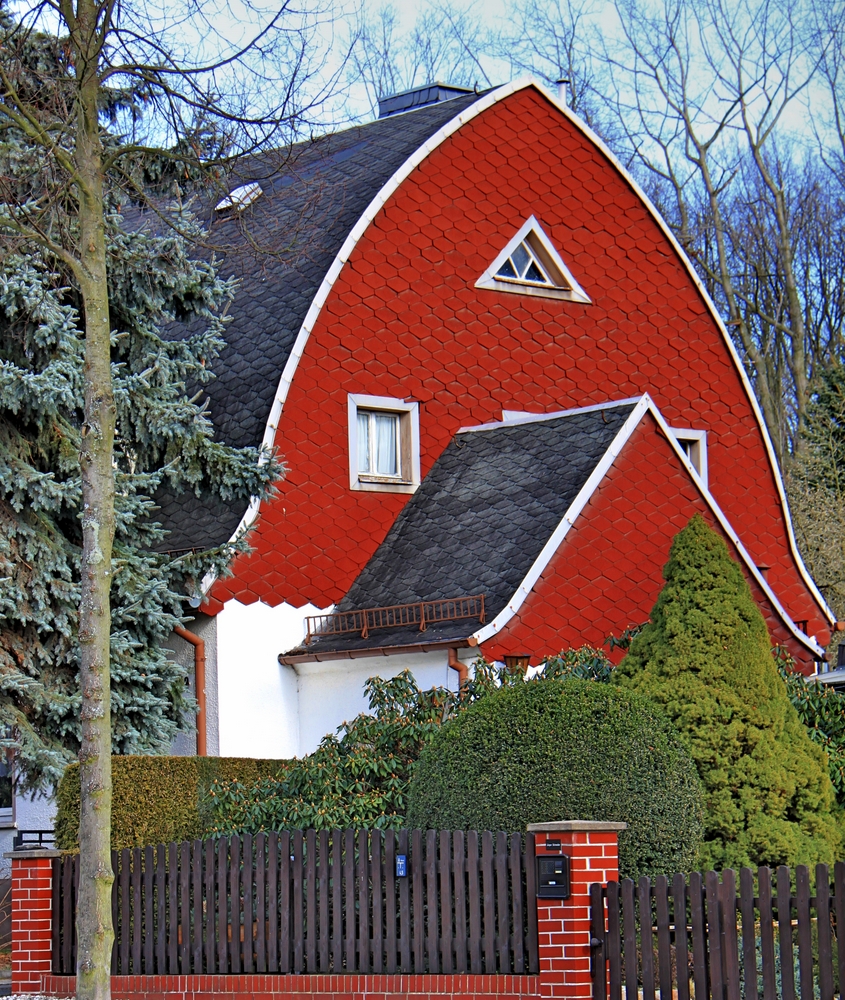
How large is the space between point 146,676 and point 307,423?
13.0 feet

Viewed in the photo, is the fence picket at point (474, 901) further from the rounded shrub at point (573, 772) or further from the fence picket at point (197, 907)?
the fence picket at point (197, 907)

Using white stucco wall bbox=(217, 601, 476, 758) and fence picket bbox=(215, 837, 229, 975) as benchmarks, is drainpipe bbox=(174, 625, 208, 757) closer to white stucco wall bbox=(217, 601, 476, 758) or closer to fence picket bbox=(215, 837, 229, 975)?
white stucco wall bbox=(217, 601, 476, 758)

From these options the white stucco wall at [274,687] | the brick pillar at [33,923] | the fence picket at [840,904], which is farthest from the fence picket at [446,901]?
the white stucco wall at [274,687]

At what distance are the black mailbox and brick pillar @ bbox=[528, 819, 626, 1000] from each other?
0.04 meters

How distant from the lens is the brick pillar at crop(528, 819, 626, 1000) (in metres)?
10.2

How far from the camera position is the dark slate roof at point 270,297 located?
18.6 meters

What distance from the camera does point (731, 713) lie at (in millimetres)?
12641

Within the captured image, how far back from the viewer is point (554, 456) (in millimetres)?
18219

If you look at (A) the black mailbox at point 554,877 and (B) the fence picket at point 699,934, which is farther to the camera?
(A) the black mailbox at point 554,877

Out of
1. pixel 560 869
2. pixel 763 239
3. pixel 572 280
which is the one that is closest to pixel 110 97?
pixel 560 869

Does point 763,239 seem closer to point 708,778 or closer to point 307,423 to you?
point 307,423

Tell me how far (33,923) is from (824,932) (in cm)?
651

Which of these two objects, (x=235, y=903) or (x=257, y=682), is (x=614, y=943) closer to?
(x=235, y=903)

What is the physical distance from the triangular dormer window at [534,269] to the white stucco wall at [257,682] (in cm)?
568
